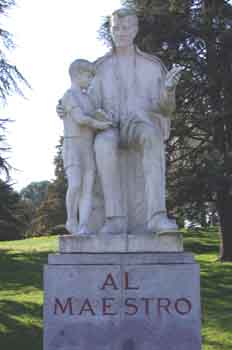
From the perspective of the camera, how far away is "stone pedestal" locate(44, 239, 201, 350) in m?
6.55

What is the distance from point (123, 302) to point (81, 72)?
2.51 m

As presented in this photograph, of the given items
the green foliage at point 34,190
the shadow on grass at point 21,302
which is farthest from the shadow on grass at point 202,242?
the green foliage at point 34,190

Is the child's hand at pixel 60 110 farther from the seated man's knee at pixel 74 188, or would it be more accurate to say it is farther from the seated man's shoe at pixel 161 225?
the seated man's shoe at pixel 161 225

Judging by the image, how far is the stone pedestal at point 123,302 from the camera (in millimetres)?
6555

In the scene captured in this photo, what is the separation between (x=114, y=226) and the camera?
7078mm

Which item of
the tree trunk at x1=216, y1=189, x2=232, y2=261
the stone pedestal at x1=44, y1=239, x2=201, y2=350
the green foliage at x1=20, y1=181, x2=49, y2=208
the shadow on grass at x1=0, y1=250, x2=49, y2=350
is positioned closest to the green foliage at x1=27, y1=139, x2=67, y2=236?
the shadow on grass at x1=0, y1=250, x2=49, y2=350

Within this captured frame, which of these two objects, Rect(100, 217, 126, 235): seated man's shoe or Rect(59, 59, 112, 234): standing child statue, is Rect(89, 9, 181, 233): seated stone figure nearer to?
Rect(100, 217, 126, 235): seated man's shoe

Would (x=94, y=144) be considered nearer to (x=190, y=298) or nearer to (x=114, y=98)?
(x=114, y=98)

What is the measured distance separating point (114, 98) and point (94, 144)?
66 cm

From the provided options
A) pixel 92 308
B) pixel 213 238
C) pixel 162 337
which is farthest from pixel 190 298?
pixel 213 238

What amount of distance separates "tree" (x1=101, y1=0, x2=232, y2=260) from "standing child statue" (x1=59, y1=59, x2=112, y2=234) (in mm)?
13233

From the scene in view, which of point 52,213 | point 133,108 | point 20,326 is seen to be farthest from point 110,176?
point 52,213

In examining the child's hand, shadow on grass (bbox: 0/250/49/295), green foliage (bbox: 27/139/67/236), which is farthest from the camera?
green foliage (bbox: 27/139/67/236)

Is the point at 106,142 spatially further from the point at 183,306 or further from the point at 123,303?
the point at 183,306
